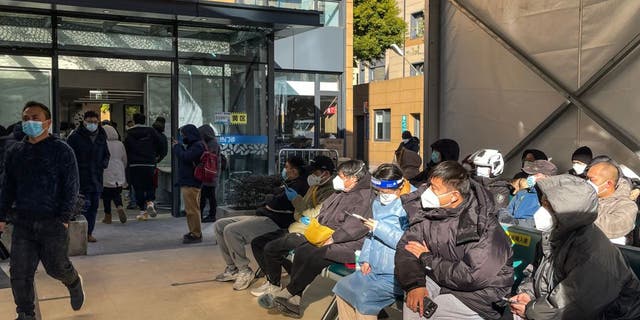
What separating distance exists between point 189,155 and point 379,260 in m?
4.91

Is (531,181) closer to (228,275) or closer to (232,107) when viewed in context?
(228,275)

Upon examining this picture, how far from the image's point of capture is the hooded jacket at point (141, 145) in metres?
11.1

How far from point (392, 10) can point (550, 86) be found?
27980 millimetres

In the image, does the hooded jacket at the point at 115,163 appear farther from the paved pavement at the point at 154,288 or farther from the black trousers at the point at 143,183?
the paved pavement at the point at 154,288

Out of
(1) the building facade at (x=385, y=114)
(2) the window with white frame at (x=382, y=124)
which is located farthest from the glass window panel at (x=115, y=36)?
(2) the window with white frame at (x=382, y=124)

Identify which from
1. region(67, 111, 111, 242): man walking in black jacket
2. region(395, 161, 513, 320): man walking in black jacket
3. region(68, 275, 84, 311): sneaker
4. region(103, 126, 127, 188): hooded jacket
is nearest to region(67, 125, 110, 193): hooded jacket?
region(67, 111, 111, 242): man walking in black jacket

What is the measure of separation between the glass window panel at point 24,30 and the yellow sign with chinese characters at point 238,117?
11.1ft

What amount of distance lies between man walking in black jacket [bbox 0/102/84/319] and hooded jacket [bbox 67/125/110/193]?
3.61 m

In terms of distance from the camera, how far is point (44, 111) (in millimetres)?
5344

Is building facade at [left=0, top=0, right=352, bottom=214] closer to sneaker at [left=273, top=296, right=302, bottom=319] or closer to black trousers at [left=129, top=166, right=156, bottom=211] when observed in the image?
black trousers at [left=129, top=166, right=156, bottom=211]

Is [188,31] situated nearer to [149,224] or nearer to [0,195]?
[149,224]

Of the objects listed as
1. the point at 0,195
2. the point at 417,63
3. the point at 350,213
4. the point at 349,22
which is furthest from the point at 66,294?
the point at 417,63

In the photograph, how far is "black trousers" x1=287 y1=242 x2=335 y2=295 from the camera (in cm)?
525

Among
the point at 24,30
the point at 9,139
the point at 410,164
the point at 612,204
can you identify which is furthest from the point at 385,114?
the point at 612,204
